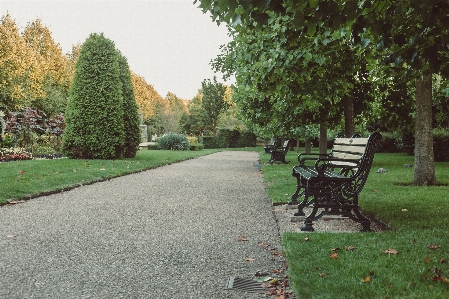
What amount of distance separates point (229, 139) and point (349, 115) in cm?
3693

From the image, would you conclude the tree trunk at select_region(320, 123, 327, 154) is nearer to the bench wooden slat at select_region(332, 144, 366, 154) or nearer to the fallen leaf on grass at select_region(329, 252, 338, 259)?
the bench wooden slat at select_region(332, 144, 366, 154)

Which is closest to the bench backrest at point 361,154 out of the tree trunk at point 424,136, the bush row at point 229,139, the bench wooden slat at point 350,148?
the bench wooden slat at point 350,148

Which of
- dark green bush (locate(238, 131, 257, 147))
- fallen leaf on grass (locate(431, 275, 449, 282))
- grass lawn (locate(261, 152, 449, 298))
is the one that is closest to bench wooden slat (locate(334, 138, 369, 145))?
grass lawn (locate(261, 152, 449, 298))

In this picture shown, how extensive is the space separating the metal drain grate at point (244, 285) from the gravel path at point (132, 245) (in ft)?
0.24

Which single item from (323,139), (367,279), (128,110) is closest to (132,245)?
(367,279)

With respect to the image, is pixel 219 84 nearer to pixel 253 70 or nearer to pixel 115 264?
pixel 253 70

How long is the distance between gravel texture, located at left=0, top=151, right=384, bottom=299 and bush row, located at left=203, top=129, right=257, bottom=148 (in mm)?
40651

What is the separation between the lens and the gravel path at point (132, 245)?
354 centimetres

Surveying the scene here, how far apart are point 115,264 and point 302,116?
12487mm

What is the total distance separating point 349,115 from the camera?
47.2ft

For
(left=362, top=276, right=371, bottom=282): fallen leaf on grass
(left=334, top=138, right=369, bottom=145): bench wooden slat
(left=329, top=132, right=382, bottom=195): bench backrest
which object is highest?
(left=334, top=138, right=369, bottom=145): bench wooden slat

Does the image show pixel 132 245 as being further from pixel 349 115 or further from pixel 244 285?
pixel 349 115

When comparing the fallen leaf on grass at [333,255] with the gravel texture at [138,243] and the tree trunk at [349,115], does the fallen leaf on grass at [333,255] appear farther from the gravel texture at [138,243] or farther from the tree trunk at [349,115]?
the tree trunk at [349,115]

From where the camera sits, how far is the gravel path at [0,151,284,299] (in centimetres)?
354
